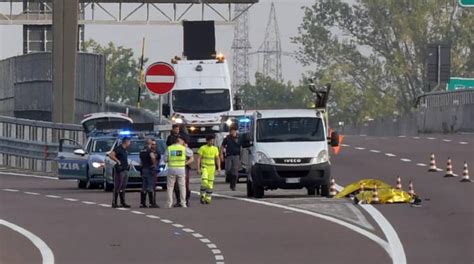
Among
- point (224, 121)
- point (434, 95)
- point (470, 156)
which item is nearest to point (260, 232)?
point (224, 121)

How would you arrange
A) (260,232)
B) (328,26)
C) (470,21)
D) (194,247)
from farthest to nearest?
(328,26) → (470,21) → (260,232) → (194,247)

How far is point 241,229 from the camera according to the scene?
27625mm

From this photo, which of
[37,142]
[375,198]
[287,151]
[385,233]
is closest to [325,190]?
[287,151]

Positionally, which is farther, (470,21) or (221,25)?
(470,21)

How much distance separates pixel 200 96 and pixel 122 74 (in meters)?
94.7

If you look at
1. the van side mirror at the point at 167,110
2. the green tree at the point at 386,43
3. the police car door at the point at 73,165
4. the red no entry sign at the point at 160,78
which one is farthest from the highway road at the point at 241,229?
the green tree at the point at 386,43

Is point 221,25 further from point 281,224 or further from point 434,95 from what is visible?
point 281,224

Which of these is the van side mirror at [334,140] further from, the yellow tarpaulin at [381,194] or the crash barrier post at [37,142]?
the crash barrier post at [37,142]

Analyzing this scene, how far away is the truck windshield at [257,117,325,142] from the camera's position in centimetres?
3591

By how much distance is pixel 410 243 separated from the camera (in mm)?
25000

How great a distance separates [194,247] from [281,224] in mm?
4092

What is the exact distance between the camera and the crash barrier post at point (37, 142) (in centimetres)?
4850

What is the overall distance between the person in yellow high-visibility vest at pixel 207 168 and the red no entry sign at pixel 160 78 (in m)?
4.31

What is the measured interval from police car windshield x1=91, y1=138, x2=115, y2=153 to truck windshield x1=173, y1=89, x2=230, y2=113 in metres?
12.7
